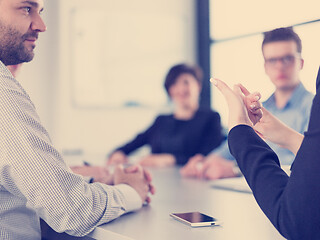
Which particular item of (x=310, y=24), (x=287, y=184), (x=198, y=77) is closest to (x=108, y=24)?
(x=198, y=77)

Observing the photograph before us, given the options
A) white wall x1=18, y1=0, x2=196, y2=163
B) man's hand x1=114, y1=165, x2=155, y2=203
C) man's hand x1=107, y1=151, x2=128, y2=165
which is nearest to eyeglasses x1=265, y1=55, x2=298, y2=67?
man's hand x1=114, y1=165, x2=155, y2=203

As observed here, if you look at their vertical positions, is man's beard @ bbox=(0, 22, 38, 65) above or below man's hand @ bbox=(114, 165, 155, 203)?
above

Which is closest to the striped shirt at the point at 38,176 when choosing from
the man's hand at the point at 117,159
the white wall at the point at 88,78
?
the man's hand at the point at 117,159

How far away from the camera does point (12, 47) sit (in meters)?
1.06

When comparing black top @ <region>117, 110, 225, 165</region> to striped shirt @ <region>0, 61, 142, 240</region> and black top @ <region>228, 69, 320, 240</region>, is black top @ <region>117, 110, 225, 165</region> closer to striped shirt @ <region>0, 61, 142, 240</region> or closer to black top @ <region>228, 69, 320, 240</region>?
striped shirt @ <region>0, 61, 142, 240</region>

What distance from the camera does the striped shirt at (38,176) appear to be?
0.88 m

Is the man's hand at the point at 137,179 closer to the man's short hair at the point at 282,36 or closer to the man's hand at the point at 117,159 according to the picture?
the man's short hair at the point at 282,36

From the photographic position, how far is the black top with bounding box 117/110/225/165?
284 cm

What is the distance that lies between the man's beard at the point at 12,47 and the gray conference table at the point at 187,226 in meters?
0.49

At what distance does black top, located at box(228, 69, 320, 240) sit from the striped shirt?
36 cm

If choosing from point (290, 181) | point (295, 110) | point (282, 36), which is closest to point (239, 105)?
point (290, 181)

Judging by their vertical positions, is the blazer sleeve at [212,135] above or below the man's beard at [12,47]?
below

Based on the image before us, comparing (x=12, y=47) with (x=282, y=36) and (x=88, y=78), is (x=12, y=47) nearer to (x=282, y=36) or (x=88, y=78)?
(x=282, y=36)

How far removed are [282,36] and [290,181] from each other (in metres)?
0.62
